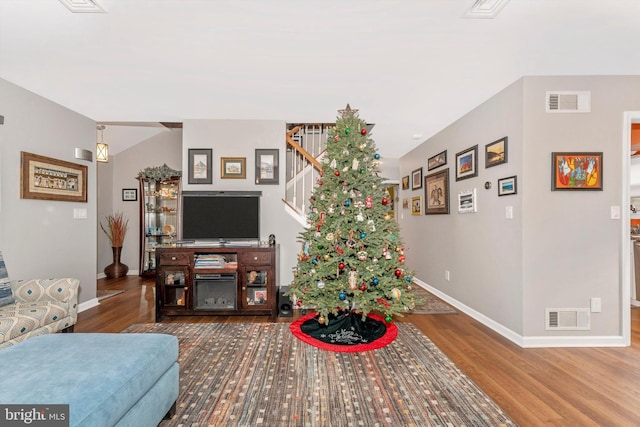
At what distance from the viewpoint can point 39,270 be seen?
10.5 feet

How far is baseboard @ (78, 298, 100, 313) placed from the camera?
3.65 metres

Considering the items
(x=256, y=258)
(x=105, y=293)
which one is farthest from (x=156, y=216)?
(x=256, y=258)

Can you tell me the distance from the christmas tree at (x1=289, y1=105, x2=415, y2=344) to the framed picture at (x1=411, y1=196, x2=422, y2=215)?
2295mm

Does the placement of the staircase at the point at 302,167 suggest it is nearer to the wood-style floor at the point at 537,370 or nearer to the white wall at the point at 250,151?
the white wall at the point at 250,151

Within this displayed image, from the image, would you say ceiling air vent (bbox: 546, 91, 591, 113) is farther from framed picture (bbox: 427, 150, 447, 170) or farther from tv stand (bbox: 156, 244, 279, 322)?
tv stand (bbox: 156, 244, 279, 322)

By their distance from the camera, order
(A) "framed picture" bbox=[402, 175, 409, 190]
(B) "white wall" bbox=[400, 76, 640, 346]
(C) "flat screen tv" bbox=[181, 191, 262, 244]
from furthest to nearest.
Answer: (A) "framed picture" bbox=[402, 175, 409, 190]
(C) "flat screen tv" bbox=[181, 191, 262, 244]
(B) "white wall" bbox=[400, 76, 640, 346]

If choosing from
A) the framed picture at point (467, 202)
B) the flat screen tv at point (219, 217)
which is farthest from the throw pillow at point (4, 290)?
the framed picture at point (467, 202)

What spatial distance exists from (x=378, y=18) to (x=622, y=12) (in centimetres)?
149

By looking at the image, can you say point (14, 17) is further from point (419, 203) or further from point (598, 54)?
point (419, 203)

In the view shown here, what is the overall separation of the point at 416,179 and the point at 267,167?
8.84ft

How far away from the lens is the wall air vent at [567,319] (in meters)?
2.71

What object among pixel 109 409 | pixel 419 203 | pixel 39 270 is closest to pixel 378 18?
pixel 109 409

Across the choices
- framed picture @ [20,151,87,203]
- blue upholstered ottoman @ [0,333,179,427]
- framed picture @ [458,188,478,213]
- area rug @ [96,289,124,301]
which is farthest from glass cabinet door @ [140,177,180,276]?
framed picture @ [458,188,478,213]

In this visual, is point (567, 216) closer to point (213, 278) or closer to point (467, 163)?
point (467, 163)
